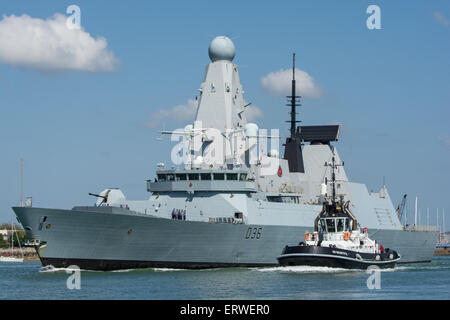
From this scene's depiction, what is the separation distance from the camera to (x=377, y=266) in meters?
43.0

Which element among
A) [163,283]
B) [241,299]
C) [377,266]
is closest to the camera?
[241,299]

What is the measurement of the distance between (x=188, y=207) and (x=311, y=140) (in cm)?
1580

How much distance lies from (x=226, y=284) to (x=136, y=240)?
714cm

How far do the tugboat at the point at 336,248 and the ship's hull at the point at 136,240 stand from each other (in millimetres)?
3475

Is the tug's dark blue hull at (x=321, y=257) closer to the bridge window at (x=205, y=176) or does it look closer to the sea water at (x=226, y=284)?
the sea water at (x=226, y=284)

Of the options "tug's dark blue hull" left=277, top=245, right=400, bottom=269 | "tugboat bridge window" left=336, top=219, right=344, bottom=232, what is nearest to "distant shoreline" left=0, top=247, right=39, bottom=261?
"tugboat bridge window" left=336, top=219, right=344, bottom=232

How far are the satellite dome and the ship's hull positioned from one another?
11189 millimetres

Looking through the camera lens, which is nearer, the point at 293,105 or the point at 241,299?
the point at 241,299

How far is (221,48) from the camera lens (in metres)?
47.8

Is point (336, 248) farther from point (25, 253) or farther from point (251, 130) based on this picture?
point (25, 253)

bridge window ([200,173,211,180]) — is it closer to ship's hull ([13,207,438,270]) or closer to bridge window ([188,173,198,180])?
bridge window ([188,173,198,180])
